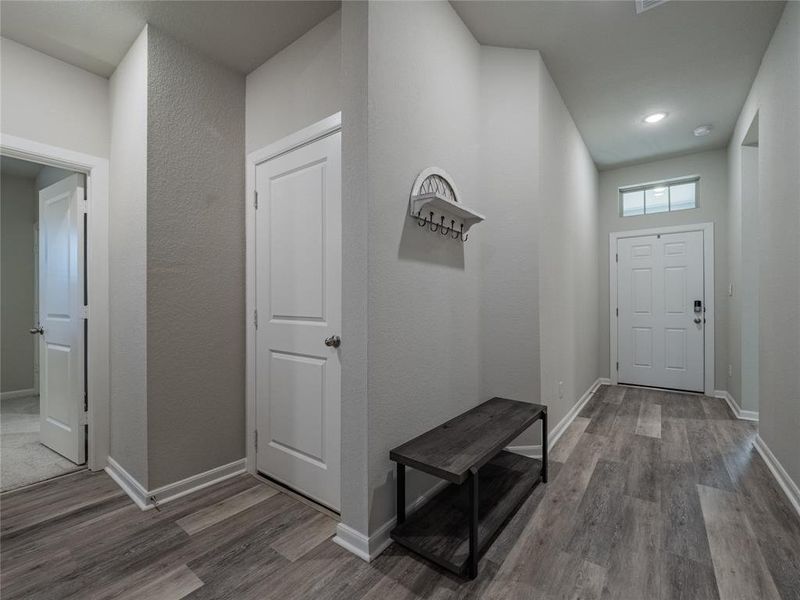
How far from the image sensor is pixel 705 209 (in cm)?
433

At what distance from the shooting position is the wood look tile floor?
146 centimetres

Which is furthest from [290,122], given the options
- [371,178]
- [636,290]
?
[636,290]

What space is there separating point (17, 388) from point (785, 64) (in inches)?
291

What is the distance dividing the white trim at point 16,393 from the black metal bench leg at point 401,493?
5073mm

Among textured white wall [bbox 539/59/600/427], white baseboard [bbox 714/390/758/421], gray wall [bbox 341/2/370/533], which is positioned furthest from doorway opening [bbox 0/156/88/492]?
white baseboard [bbox 714/390/758/421]

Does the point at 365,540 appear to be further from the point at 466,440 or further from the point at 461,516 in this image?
the point at 466,440

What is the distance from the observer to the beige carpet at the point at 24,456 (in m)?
2.41

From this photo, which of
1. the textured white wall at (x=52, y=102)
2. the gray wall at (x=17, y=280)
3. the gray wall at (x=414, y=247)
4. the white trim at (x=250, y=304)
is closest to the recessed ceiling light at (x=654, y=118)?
the gray wall at (x=414, y=247)

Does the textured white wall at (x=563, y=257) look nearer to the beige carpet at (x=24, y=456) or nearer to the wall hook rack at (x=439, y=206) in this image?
the wall hook rack at (x=439, y=206)

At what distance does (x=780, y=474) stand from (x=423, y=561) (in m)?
2.27

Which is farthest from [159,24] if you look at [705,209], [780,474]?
[705,209]

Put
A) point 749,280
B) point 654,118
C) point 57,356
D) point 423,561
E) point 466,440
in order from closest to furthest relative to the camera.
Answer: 1. point 423,561
2. point 466,440
3. point 57,356
4. point 749,280
5. point 654,118

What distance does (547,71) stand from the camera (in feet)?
9.37

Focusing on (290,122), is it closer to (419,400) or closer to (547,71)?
(419,400)
